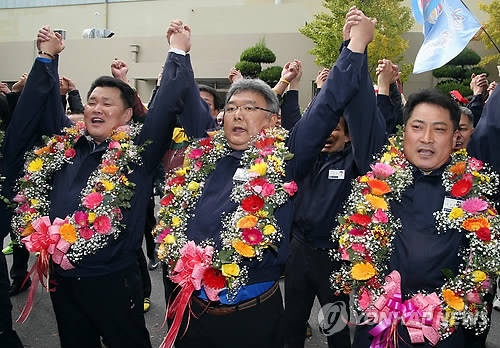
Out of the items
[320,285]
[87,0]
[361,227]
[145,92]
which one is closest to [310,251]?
[320,285]

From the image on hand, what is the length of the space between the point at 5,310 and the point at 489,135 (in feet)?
10.7

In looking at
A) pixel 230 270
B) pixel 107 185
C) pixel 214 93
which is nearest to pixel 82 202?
pixel 107 185

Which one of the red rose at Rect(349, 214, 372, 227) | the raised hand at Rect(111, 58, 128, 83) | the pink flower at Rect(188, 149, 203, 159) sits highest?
the raised hand at Rect(111, 58, 128, 83)

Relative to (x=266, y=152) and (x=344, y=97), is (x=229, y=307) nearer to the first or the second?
(x=266, y=152)

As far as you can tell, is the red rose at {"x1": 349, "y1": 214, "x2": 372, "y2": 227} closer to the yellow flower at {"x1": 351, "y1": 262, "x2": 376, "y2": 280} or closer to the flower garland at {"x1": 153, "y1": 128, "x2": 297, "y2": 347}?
the yellow flower at {"x1": 351, "y1": 262, "x2": 376, "y2": 280}

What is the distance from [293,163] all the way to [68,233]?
1435mm

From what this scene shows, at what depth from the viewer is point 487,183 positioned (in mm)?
2357

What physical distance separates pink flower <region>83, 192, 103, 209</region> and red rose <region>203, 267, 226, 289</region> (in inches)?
34.9

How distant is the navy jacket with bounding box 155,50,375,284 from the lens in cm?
237

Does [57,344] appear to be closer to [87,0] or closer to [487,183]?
[487,183]

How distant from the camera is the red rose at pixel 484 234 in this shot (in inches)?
85.6

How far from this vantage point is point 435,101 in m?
2.46

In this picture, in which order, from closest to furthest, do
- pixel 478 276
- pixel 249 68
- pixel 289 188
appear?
pixel 478 276 → pixel 289 188 → pixel 249 68

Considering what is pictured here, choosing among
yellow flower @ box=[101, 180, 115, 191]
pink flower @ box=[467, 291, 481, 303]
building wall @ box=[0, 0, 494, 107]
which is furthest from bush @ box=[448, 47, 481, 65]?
yellow flower @ box=[101, 180, 115, 191]
